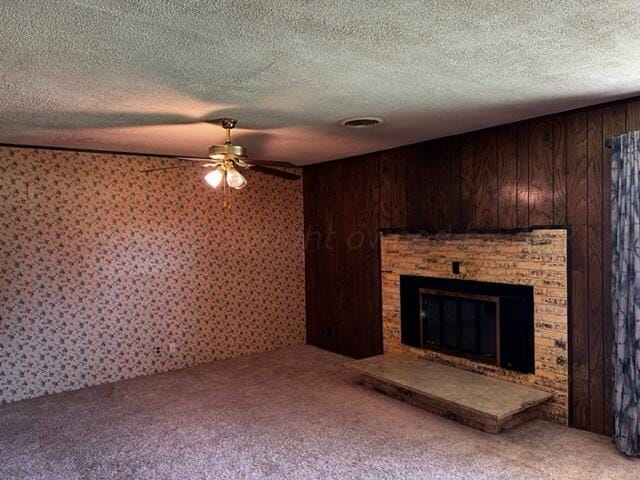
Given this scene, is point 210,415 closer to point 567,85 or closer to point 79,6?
point 79,6

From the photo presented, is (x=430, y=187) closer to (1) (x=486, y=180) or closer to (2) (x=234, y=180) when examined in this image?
(1) (x=486, y=180)

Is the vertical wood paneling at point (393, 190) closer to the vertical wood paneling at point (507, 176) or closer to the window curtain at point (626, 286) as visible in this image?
the vertical wood paneling at point (507, 176)

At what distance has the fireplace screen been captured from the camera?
160 inches

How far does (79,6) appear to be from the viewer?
1.66 meters

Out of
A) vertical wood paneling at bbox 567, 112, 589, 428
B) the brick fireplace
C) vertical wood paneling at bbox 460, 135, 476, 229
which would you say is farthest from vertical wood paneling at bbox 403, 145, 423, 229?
vertical wood paneling at bbox 567, 112, 589, 428

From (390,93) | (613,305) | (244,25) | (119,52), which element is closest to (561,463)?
(613,305)

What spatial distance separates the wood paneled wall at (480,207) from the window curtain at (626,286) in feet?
0.65

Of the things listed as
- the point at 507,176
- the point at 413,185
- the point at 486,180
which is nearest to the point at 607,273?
the point at 507,176

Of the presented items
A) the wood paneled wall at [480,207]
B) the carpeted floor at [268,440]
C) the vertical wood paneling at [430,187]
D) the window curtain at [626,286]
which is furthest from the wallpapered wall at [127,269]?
the window curtain at [626,286]

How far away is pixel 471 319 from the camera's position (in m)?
4.25

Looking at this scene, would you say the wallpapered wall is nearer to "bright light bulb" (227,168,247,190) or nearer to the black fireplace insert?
the black fireplace insert

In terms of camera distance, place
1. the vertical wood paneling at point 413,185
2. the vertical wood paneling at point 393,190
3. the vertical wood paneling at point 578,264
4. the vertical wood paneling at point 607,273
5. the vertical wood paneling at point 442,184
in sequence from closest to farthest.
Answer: the vertical wood paneling at point 607,273 < the vertical wood paneling at point 578,264 < the vertical wood paneling at point 442,184 < the vertical wood paneling at point 413,185 < the vertical wood paneling at point 393,190

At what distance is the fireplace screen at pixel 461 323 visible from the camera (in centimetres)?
407

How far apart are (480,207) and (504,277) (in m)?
0.66
